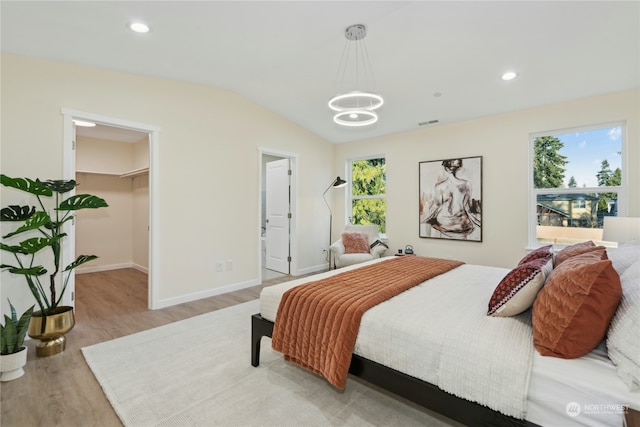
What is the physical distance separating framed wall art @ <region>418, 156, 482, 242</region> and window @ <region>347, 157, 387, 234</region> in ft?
2.55

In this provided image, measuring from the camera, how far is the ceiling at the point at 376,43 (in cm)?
236

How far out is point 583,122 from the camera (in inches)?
140

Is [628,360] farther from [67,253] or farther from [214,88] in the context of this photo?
[214,88]

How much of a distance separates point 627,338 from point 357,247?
3783mm

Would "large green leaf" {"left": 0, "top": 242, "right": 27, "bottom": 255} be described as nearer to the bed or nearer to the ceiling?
the ceiling

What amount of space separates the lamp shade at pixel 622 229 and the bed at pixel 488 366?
1.29m

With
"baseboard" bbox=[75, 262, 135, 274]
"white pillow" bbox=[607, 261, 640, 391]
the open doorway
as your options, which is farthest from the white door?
"white pillow" bbox=[607, 261, 640, 391]

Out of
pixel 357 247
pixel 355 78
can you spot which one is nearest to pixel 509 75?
pixel 355 78

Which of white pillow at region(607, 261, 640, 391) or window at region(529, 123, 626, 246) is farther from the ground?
window at region(529, 123, 626, 246)

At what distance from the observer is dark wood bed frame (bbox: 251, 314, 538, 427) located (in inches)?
50.2

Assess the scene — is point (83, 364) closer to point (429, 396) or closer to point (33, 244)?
point (33, 244)

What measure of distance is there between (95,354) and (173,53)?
9.34 feet

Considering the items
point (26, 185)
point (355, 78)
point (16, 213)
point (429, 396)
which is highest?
point (355, 78)

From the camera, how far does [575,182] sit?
3719mm
